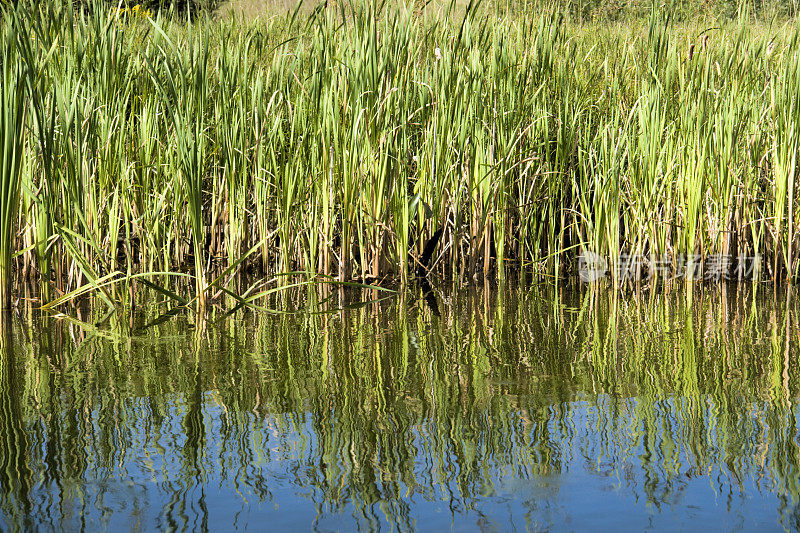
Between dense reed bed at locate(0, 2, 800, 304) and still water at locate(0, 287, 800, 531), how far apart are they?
0.69m

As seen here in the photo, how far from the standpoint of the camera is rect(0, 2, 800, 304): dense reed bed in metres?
2.79

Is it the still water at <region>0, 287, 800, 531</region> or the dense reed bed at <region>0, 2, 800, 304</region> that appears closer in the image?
the still water at <region>0, 287, 800, 531</region>

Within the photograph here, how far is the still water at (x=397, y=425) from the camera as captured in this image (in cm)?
111

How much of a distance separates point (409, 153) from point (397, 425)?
6.57 ft

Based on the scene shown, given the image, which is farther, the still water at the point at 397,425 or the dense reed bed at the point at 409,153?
the dense reed bed at the point at 409,153

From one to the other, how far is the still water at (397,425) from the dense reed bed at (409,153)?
0.69 meters

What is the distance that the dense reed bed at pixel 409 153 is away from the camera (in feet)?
9.15

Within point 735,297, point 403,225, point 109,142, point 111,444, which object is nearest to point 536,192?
point 403,225

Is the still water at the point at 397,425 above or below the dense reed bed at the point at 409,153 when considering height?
below

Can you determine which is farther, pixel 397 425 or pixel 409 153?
pixel 409 153

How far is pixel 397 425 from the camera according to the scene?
143 cm

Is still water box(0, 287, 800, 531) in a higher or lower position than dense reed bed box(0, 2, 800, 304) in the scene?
lower

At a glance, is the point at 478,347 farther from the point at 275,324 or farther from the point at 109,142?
the point at 109,142

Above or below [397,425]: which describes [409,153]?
above
